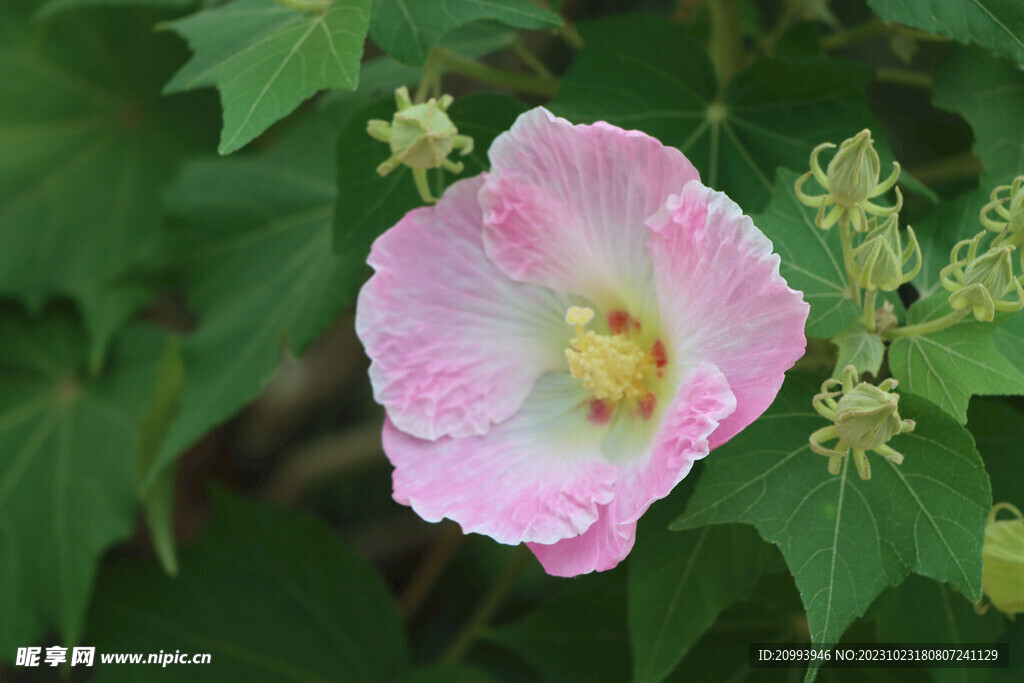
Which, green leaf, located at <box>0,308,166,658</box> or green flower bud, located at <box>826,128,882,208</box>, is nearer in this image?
green flower bud, located at <box>826,128,882,208</box>

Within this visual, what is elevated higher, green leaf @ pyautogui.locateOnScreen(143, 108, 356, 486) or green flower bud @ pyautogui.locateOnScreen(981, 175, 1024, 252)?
green flower bud @ pyautogui.locateOnScreen(981, 175, 1024, 252)

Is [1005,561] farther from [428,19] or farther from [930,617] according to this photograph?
[428,19]

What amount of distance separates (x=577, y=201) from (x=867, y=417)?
0.26 meters

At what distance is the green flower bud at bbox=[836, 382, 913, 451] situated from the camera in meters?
0.55

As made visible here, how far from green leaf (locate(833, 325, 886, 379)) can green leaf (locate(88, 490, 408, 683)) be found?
74 cm

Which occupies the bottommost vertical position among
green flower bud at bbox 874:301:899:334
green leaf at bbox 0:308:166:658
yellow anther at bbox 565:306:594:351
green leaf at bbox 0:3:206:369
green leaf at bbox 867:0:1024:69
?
green leaf at bbox 0:308:166:658

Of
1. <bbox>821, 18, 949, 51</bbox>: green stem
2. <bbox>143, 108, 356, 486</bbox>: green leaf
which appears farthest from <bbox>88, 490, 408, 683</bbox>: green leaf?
<bbox>821, 18, 949, 51</bbox>: green stem

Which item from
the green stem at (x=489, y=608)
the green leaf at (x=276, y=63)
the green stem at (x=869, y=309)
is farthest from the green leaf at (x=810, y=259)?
the green stem at (x=489, y=608)

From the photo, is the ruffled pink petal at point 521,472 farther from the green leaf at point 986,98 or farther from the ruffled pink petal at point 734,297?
the green leaf at point 986,98

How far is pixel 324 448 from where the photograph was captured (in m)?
→ 1.58

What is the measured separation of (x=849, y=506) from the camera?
2.10 feet

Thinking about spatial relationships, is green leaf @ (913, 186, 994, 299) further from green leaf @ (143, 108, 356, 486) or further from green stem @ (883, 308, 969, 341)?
green leaf @ (143, 108, 356, 486)

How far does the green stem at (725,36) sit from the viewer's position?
898 millimetres

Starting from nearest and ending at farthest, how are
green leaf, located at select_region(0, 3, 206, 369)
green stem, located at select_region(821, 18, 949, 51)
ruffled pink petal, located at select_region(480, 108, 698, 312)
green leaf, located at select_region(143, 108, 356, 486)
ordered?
ruffled pink petal, located at select_region(480, 108, 698, 312), green stem, located at select_region(821, 18, 949, 51), green leaf, located at select_region(143, 108, 356, 486), green leaf, located at select_region(0, 3, 206, 369)
